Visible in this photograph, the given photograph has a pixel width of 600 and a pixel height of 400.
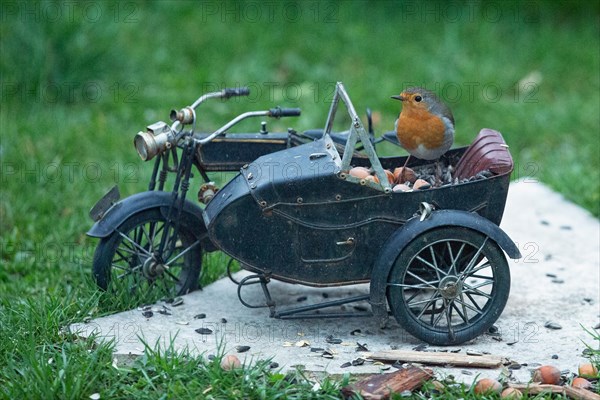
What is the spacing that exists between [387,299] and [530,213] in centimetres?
224

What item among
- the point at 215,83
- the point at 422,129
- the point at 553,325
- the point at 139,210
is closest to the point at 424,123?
the point at 422,129

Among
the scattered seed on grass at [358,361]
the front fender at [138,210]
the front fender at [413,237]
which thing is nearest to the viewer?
the scattered seed on grass at [358,361]

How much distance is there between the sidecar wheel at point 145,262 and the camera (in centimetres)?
454

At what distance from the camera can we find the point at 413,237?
4.11 meters

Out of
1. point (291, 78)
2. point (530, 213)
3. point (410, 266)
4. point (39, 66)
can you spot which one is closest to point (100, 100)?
point (39, 66)

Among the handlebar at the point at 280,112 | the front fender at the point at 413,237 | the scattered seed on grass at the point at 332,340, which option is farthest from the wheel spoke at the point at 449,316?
the handlebar at the point at 280,112

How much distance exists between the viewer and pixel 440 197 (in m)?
4.21

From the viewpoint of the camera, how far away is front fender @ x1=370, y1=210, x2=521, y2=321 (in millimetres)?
4113

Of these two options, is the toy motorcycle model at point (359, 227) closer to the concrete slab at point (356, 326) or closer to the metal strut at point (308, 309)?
the metal strut at point (308, 309)

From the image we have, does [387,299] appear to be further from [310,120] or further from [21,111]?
[21,111]

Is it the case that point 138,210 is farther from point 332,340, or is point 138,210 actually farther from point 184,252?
point 332,340

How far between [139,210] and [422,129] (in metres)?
1.42

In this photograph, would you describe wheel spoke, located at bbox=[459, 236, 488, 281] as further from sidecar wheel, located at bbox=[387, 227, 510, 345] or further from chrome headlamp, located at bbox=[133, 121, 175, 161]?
chrome headlamp, located at bbox=[133, 121, 175, 161]

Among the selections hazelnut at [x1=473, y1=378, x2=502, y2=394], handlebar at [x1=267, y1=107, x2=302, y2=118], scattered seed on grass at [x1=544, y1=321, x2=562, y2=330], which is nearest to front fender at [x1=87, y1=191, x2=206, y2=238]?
handlebar at [x1=267, y1=107, x2=302, y2=118]
